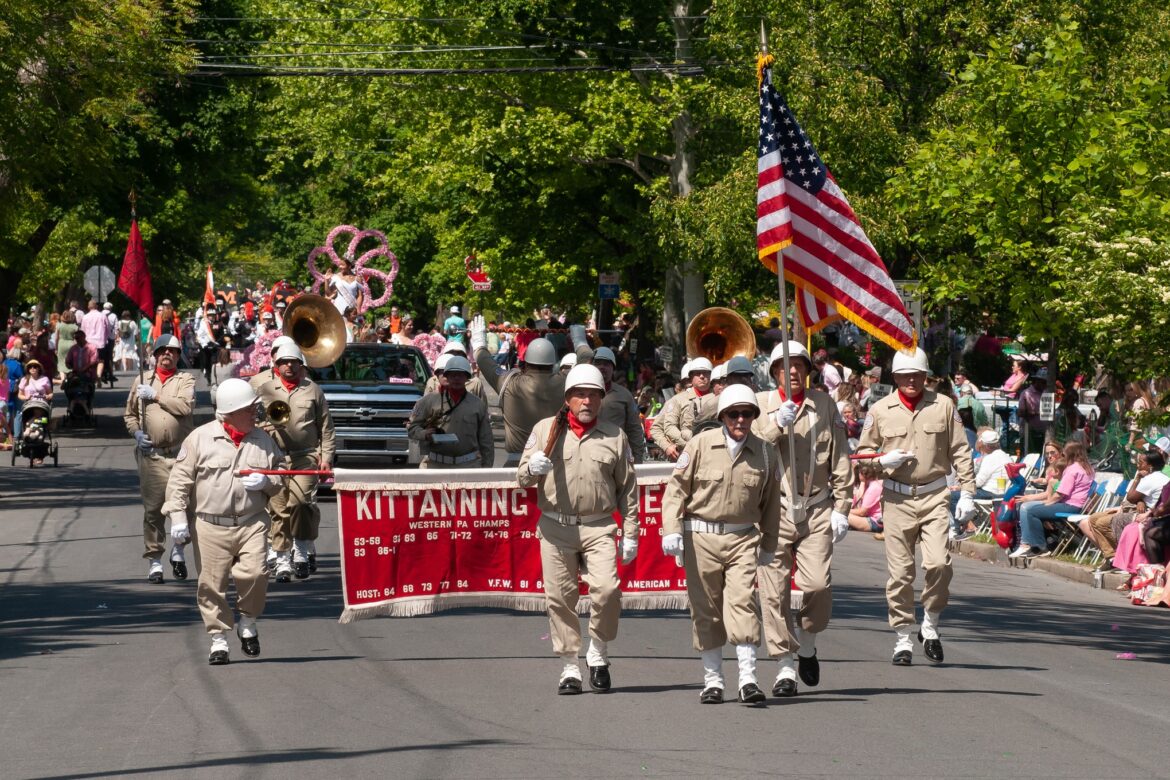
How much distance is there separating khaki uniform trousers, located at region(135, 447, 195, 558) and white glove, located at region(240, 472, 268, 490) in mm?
4205

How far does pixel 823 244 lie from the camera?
12109mm

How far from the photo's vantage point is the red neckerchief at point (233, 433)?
1181 centimetres

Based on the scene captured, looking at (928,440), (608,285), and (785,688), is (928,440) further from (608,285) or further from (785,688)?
(608,285)

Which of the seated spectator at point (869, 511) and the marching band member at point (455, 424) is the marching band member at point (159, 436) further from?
the seated spectator at point (869, 511)

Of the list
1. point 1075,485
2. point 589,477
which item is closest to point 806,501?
point 589,477

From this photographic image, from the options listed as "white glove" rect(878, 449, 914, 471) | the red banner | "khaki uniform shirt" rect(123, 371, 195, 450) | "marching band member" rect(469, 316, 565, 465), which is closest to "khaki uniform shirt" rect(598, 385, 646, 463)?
"marching band member" rect(469, 316, 565, 465)

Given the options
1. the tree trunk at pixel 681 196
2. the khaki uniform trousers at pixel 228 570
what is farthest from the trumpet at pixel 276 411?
the tree trunk at pixel 681 196

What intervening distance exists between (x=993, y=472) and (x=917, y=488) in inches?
378

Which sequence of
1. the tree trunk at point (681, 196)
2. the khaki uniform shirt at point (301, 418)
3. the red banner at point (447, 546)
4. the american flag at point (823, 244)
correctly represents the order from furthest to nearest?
the tree trunk at point (681, 196) → the khaki uniform shirt at point (301, 418) → the american flag at point (823, 244) → the red banner at point (447, 546)

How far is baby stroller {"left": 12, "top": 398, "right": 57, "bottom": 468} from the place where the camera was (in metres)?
27.8

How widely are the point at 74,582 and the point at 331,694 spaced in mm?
6191

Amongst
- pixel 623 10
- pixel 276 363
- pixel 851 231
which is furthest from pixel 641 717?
pixel 623 10

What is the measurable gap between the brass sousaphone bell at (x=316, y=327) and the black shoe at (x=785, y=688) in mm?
12056

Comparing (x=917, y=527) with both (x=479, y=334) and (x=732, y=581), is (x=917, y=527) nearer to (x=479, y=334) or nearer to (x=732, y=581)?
(x=732, y=581)
